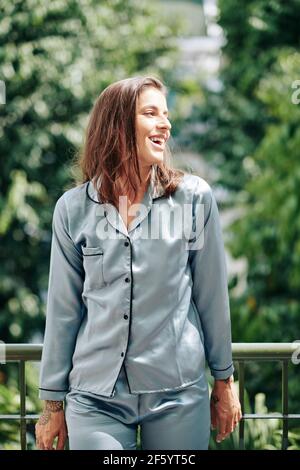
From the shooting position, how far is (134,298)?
7.12 feet

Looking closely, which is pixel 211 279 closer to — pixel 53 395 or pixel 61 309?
pixel 61 309

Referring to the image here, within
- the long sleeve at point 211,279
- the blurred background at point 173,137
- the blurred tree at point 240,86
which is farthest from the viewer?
the blurred tree at point 240,86

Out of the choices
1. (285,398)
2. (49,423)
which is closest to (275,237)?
(285,398)

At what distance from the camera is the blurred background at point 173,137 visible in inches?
300

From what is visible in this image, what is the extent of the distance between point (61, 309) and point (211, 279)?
1.39 ft

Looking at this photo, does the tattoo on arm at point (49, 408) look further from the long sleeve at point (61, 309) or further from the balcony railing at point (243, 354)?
the balcony railing at point (243, 354)

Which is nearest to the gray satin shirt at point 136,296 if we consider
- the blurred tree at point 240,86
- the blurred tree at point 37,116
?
the blurred tree at point 37,116

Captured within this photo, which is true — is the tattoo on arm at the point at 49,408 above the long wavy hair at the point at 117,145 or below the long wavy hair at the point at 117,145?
below

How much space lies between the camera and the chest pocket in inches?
86.8

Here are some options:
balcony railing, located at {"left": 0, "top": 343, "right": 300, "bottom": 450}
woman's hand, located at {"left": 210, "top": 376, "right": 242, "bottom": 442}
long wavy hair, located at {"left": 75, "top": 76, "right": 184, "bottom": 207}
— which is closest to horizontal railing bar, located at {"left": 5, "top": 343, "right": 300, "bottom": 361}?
balcony railing, located at {"left": 0, "top": 343, "right": 300, "bottom": 450}

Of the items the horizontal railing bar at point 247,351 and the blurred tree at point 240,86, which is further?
the blurred tree at point 240,86

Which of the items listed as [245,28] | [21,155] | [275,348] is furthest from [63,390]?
[245,28]

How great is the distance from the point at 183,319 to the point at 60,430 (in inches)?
19.4

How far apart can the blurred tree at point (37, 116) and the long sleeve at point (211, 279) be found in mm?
6390
